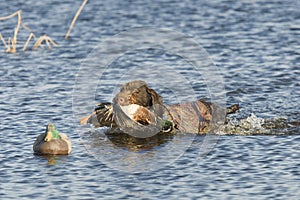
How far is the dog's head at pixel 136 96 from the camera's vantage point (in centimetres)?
1232

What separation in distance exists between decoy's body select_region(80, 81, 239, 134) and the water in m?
0.31

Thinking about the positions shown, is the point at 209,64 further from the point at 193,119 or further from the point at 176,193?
the point at 176,193

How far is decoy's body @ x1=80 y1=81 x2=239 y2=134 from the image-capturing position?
12352 millimetres

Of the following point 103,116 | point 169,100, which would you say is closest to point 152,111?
point 103,116

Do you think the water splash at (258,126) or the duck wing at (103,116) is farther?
the water splash at (258,126)

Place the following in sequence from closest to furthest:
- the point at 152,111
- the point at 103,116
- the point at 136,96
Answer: the point at 136,96 < the point at 152,111 < the point at 103,116

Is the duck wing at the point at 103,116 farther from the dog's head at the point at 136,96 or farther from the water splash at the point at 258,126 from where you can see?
the water splash at the point at 258,126

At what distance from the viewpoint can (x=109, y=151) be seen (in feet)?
40.3

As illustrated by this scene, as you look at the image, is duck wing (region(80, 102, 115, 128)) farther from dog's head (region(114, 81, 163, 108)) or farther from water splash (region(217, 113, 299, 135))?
water splash (region(217, 113, 299, 135))

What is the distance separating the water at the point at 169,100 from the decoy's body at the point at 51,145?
12 cm

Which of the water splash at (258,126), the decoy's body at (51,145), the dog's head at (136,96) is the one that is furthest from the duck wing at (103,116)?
the water splash at (258,126)

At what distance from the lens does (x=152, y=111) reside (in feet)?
41.3

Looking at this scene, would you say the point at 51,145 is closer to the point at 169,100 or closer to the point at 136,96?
the point at 136,96

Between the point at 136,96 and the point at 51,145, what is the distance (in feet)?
5.00
